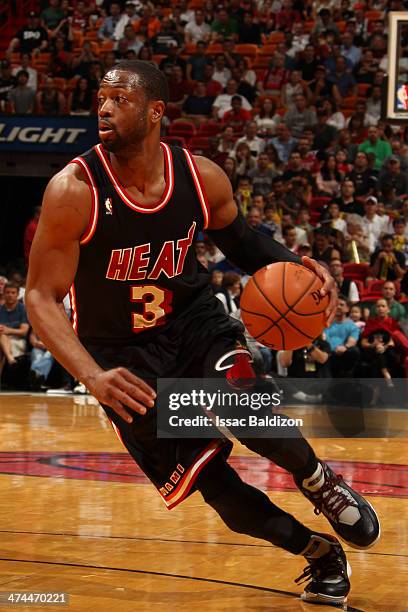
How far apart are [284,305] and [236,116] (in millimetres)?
12444

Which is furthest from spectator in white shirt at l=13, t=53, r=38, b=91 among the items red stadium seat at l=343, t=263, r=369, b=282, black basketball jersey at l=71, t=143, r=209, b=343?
black basketball jersey at l=71, t=143, r=209, b=343

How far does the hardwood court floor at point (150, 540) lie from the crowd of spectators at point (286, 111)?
13.1 feet

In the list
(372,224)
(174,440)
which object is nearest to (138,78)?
(174,440)

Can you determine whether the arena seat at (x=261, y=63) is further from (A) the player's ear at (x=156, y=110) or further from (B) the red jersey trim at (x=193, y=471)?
(B) the red jersey trim at (x=193, y=471)

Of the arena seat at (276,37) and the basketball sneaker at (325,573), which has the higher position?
the arena seat at (276,37)

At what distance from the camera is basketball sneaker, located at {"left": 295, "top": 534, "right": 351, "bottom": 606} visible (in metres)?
4.09

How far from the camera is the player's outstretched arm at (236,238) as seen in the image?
14.2 ft

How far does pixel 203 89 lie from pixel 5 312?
19.3 feet

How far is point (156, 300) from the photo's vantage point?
416 centimetres

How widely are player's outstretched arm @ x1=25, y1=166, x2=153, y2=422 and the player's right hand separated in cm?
8

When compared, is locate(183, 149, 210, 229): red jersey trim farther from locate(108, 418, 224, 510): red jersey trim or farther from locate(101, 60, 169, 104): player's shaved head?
locate(108, 418, 224, 510): red jersey trim

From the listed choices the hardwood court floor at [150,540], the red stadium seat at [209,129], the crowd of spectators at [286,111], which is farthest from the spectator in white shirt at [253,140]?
the hardwood court floor at [150,540]

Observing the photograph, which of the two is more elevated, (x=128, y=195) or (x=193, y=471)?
(x=128, y=195)

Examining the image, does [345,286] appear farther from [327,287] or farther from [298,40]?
[327,287]
